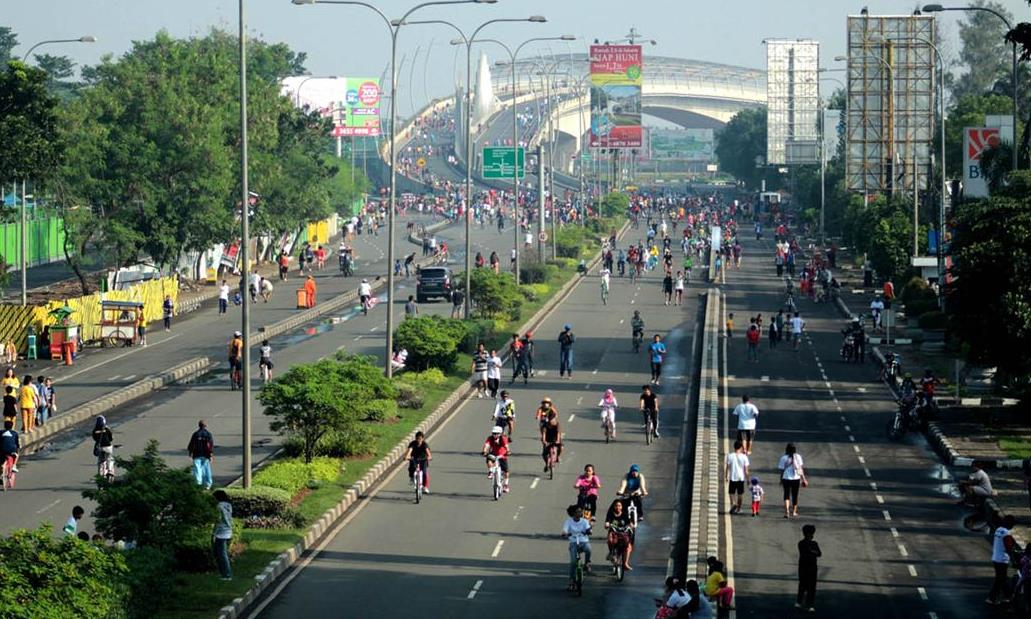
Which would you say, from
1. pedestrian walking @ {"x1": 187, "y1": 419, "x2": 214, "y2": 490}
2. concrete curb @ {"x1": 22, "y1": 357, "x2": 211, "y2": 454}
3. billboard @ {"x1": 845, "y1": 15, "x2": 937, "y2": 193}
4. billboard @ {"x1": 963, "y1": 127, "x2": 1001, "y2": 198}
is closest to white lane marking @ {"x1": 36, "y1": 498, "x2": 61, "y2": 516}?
pedestrian walking @ {"x1": 187, "y1": 419, "x2": 214, "y2": 490}

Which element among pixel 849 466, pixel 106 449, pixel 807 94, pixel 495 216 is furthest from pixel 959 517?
pixel 807 94

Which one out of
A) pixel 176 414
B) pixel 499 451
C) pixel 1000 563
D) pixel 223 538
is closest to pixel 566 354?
pixel 176 414

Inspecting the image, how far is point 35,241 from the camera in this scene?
89.1 m

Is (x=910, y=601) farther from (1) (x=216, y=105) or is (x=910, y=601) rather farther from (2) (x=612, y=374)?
(1) (x=216, y=105)

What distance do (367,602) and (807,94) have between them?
135 m

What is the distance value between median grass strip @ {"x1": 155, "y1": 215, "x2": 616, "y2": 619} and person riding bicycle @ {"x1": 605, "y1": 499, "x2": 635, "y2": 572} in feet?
16.0

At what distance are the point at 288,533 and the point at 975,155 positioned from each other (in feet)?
107

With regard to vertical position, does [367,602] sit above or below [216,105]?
below

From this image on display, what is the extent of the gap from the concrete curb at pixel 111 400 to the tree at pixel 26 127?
9.13 meters

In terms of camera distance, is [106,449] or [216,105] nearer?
[106,449]

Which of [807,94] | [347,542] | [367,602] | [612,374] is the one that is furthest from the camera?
[807,94]

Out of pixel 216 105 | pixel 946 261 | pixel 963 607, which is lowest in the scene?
pixel 963 607

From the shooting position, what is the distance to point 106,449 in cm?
3381

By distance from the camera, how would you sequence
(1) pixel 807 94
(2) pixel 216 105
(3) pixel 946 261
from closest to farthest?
(3) pixel 946 261, (2) pixel 216 105, (1) pixel 807 94
